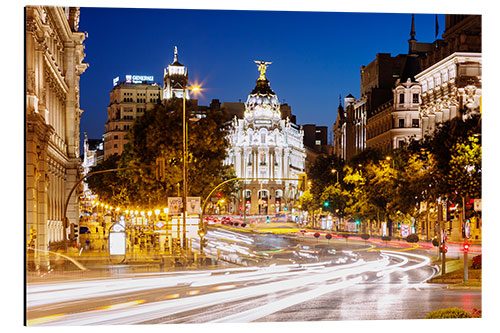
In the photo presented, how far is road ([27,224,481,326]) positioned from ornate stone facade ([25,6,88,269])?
7577 mm

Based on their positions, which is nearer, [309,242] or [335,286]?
[335,286]

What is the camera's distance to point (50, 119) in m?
65.6

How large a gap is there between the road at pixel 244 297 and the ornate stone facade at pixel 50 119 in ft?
24.9

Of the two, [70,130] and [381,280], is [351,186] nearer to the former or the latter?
[70,130]

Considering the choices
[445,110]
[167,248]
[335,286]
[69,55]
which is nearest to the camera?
[335,286]

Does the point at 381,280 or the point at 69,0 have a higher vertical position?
the point at 69,0

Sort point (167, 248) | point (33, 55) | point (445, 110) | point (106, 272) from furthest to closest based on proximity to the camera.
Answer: point (445, 110), point (167, 248), point (33, 55), point (106, 272)

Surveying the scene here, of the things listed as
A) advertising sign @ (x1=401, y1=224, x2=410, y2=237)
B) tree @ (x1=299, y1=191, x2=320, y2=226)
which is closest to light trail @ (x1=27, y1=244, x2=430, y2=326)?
advertising sign @ (x1=401, y1=224, x2=410, y2=237)

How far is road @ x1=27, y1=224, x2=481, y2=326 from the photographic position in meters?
26.3

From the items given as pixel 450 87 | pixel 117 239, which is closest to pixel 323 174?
pixel 450 87

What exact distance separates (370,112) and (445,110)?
59956 mm

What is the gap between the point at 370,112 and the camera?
138000 mm
